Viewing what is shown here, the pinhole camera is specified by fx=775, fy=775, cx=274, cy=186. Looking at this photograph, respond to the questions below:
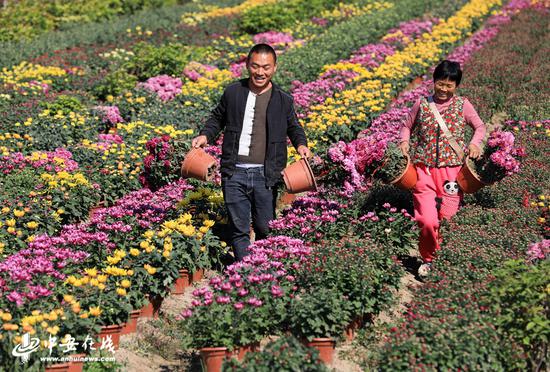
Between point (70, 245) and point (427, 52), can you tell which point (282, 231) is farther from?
point (427, 52)

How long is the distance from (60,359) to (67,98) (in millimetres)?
6970

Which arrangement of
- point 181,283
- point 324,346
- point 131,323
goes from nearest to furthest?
1. point 324,346
2. point 131,323
3. point 181,283

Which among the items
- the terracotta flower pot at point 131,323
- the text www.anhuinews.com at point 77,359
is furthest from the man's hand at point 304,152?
the text www.anhuinews.com at point 77,359

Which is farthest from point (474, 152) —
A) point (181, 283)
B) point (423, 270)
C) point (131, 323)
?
point (131, 323)

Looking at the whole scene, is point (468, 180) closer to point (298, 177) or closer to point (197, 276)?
point (298, 177)

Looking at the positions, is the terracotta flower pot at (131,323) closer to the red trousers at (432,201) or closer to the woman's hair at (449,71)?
the red trousers at (432,201)

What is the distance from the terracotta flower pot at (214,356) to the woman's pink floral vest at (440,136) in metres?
2.71

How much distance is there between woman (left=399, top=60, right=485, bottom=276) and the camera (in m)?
6.27

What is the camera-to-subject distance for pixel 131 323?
17.6 feet

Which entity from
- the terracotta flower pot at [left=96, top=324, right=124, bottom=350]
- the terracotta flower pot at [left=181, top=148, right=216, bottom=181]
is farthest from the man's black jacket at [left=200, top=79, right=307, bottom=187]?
the terracotta flower pot at [left=96, top=324, right=124, bottom=350]

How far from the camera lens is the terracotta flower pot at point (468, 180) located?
246 inches

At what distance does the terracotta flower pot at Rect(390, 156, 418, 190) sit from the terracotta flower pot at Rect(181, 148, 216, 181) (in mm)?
1503

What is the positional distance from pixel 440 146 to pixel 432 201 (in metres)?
0.47

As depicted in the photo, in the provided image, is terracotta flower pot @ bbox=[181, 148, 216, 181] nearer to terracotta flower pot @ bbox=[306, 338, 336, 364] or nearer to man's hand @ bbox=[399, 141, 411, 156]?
man's hand @ bbox=[399, 141, 411, 156]
